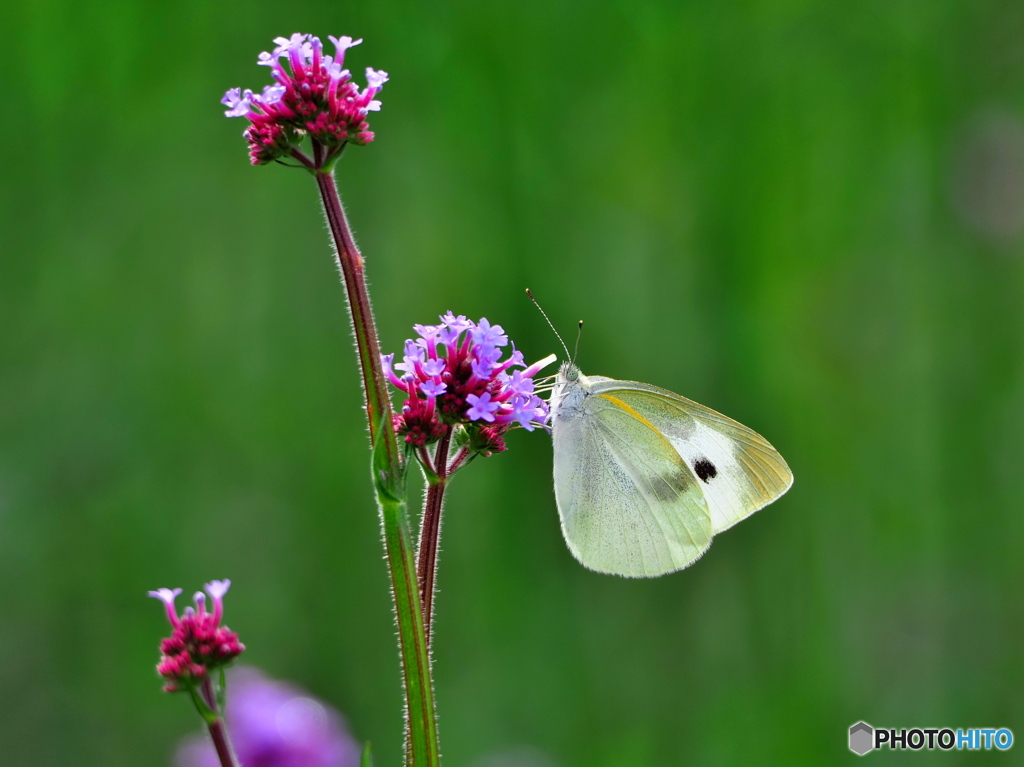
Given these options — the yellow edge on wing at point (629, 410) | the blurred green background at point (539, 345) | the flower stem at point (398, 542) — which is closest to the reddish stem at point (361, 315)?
the flower stem at point (398, 542)

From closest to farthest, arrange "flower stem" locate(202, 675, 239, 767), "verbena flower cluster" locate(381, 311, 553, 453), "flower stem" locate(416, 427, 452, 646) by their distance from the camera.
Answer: "flower stem" locate(202, 675, 239, 767), "flower stem" locate(416, 427, 452, 646), "verbena flower cluster" locate(381, 311, 553, 453)

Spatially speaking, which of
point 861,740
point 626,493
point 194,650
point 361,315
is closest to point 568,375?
point 626,493

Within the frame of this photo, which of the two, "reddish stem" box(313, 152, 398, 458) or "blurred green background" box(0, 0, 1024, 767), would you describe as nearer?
"reddish stem" box(313, 152, 398, 458)

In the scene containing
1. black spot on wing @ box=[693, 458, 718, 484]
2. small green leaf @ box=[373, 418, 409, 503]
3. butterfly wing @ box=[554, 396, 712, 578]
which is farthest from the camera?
black spot on wing @ box=[693, 458, 718, 484]

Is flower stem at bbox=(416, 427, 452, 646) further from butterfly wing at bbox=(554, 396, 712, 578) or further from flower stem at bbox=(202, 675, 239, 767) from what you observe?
butterfly wing at bbox=(554, 396, 712, 578)

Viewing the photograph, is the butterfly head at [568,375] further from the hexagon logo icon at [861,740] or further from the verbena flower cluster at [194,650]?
the hexagon logo icon at [861,740]

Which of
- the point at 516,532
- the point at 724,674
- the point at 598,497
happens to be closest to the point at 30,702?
the point at 516,532

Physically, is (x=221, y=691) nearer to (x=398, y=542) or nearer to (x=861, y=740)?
(x=398, y=542)

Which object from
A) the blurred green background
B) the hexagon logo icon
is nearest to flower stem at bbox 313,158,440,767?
the blurred green background
